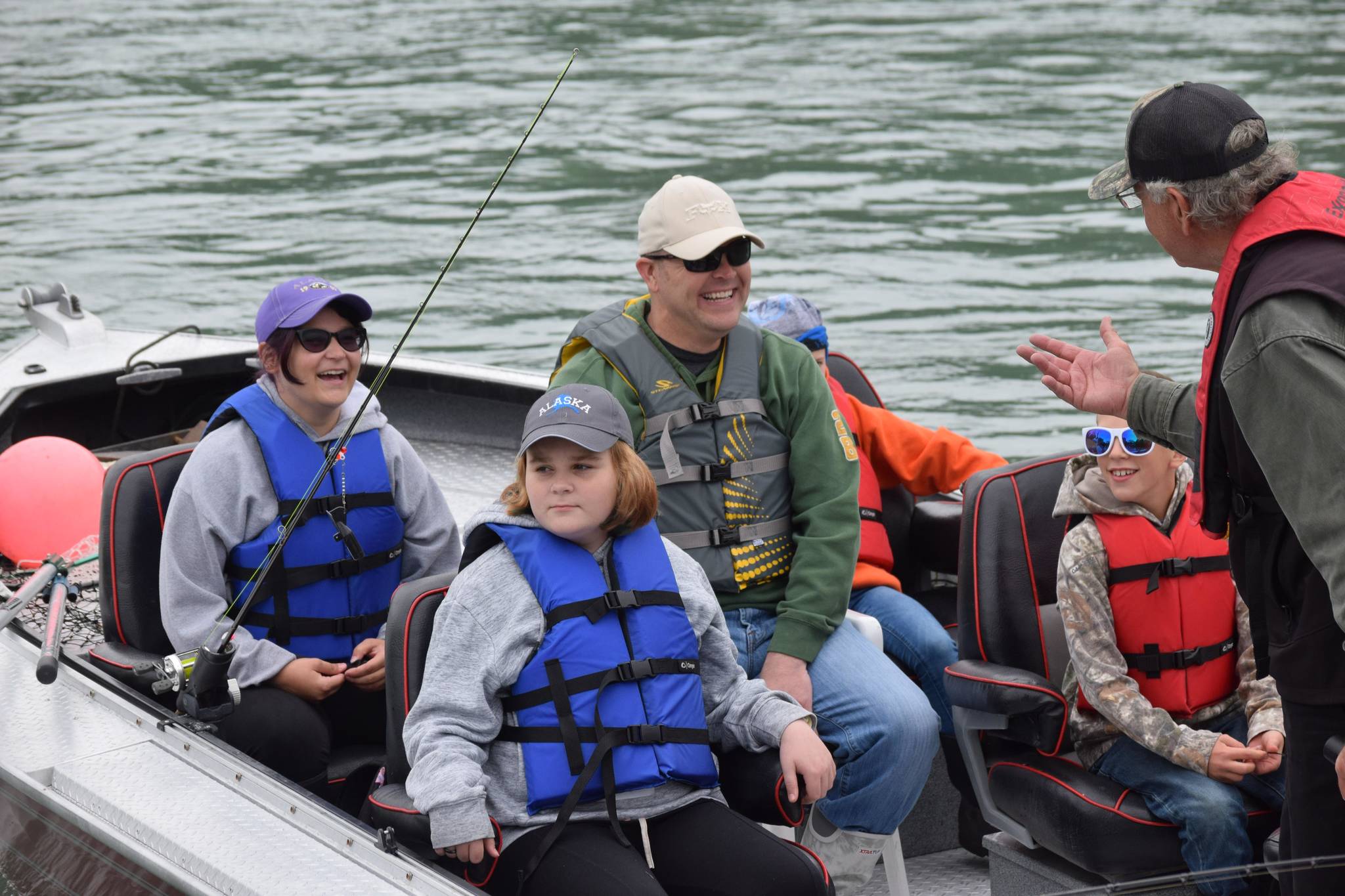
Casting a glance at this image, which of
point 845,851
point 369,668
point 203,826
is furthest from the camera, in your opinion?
point 369,668

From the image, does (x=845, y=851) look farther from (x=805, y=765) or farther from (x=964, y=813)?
(x=964, y=813)

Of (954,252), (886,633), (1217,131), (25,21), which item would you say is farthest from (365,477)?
(25,21)

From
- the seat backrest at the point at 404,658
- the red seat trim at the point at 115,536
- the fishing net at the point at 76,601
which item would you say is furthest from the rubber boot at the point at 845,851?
the fishing net at the point at 76,601

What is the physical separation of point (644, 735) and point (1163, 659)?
0.94 m

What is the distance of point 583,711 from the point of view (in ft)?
7.27

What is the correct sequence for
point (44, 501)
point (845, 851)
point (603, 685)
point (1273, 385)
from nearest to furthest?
point (1273, 385) < point (603, 685) < point (845, 851) < point (44, 501)

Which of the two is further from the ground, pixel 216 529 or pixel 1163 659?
pixel 216 529

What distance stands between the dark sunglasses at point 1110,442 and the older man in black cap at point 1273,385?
1.62 ft

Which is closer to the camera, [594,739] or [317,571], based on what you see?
[594,739]

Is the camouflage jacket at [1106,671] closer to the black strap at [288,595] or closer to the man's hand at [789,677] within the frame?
the man's hand at [789,677]

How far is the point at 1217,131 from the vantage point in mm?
1859

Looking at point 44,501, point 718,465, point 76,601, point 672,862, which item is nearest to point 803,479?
point 718,465

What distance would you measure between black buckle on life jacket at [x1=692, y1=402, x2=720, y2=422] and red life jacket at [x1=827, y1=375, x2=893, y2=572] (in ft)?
1.84

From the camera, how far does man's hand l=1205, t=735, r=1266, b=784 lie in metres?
2.46
